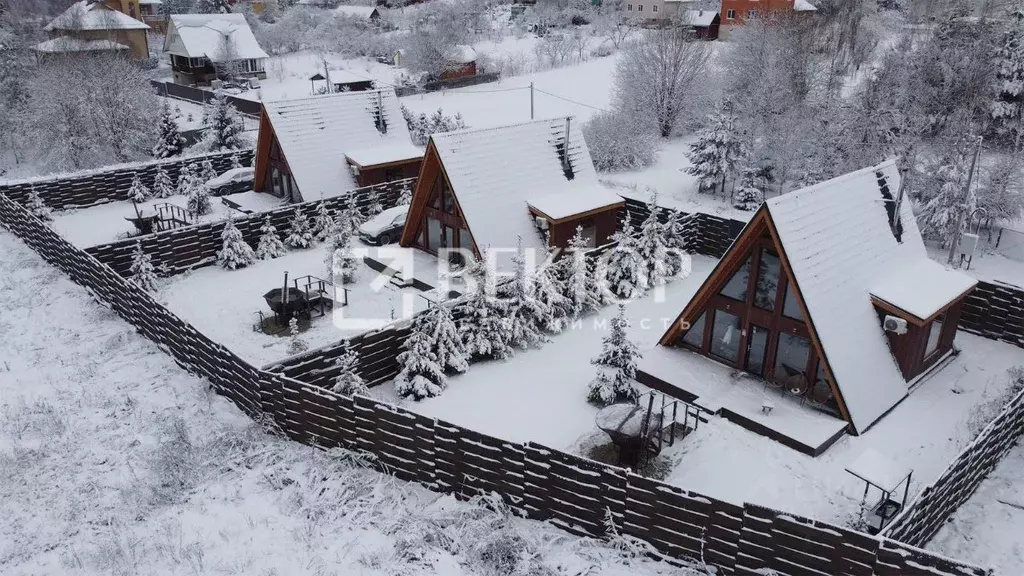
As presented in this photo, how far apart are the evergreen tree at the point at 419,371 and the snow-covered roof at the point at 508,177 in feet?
18.0

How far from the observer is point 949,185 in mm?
24625

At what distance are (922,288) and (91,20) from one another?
6552 centimetres

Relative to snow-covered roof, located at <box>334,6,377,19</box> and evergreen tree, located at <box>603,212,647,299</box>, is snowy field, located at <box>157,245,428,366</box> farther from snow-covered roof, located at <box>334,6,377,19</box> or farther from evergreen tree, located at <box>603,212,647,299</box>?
snow-covered roof, located at <box>334,6,377,19</box>

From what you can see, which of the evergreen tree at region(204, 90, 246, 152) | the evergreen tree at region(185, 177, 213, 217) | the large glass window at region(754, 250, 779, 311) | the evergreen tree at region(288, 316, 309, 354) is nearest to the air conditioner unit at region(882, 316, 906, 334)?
the large glass window at region(754, 250, 779, 311)

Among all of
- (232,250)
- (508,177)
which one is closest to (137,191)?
(232,250)

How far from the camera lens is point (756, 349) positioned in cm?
1596

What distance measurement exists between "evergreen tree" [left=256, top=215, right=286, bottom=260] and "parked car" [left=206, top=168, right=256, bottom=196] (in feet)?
22.5

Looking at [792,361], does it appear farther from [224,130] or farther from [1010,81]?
[224,130]

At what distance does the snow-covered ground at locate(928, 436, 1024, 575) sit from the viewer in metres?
11.4

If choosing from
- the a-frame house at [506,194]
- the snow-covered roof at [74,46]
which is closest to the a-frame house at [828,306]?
the a-frame house at [506,194]

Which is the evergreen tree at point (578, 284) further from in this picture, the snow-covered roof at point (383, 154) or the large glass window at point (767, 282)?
the snow-covered roof at point (383, 154)

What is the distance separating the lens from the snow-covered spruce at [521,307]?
1777 cm

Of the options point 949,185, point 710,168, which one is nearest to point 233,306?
point 710,168

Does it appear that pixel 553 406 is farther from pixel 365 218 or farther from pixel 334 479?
pixel 365 218
